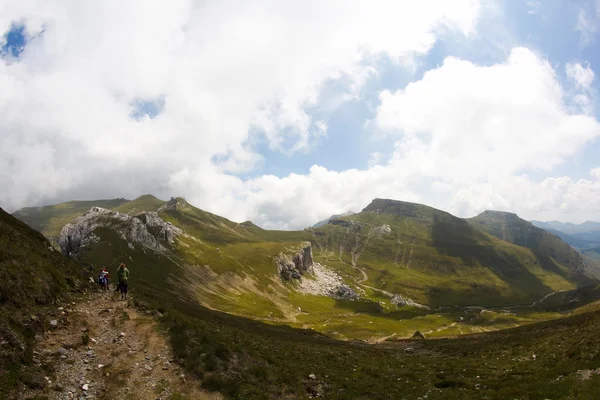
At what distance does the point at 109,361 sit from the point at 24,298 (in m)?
9.00

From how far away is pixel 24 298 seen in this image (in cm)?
2505

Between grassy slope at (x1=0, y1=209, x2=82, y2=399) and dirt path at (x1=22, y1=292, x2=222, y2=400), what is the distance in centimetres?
98

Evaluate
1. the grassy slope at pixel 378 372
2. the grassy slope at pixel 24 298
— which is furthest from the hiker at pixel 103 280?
the grassy slope at pixel 378 372

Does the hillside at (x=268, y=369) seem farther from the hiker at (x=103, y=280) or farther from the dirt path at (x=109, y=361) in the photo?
the hiker at (x=103, y=280)

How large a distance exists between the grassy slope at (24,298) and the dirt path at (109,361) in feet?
3.21

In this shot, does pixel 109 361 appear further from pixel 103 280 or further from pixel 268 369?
pixel 103 280

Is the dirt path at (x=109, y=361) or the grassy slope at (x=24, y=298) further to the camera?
the dirt path at (x=109, y=361)

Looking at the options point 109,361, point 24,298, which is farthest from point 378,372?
point 24,298

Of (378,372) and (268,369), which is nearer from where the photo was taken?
(268,369)

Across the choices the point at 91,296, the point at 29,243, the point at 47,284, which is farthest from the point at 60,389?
the point at 29,243

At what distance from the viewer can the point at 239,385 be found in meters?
22.2

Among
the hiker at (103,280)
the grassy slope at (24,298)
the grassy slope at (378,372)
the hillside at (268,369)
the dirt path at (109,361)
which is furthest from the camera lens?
the hiker at (103,280)

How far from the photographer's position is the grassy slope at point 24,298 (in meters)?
18.0

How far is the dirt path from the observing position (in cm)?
1950
